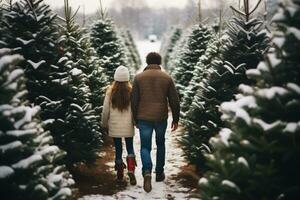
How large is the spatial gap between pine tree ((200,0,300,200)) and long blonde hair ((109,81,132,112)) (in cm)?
403

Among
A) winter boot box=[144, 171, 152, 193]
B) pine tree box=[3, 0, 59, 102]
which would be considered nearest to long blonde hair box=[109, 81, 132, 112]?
pine tree box=[3, 0, 59, 102]

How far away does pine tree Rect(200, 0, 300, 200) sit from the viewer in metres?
4.00

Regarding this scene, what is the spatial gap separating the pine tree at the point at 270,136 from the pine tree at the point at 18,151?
1616 millimetres

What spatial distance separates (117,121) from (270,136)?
4580mm

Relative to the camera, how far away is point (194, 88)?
13016 mm

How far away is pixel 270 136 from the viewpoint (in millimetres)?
4148

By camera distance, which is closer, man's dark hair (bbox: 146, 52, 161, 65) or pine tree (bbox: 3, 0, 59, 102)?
pine tree (bbox: 3, 0, 59, 102)

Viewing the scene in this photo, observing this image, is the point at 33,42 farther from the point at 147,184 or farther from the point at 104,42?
the point at 104,42

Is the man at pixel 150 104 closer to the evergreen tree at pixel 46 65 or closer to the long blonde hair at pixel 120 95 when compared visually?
the long blonde hair at pixel 120 95

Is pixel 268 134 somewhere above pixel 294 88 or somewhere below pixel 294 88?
below

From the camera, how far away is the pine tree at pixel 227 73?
26.0 feet

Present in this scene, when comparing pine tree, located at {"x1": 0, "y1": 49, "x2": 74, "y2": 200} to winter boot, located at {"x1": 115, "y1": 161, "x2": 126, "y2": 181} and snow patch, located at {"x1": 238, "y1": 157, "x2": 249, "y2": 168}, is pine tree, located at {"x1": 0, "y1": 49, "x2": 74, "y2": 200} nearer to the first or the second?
snow patch, located at {"x1": 238, "y1": 157, "x2": 249, "y2": 168}

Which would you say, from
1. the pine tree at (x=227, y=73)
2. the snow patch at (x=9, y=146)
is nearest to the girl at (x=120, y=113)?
the pine tree at (x=227, y=73)

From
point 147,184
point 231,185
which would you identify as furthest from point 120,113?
point 231,185
